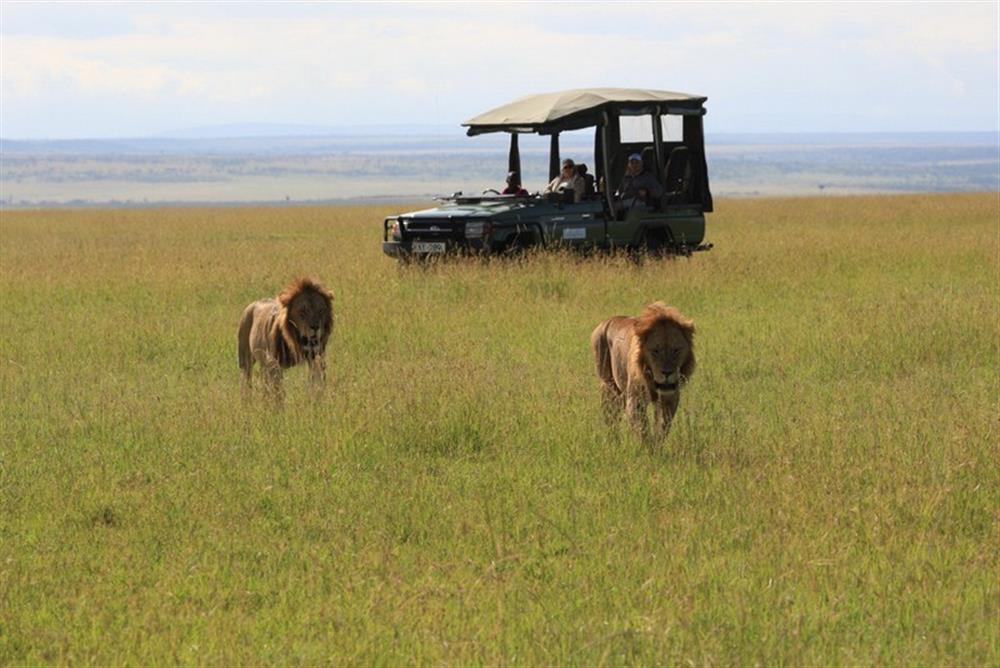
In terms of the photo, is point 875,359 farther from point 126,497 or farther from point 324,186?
point 324,186

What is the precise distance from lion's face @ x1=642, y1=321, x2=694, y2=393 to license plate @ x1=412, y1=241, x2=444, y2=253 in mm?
10409

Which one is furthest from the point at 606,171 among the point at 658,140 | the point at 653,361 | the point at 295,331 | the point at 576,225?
the point at 653,361

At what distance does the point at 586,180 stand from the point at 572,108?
1.00 meters

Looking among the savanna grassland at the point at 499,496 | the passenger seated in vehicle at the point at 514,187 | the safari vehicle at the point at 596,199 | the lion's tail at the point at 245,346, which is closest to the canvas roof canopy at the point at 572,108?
the safari vehicle at the point at 596,199

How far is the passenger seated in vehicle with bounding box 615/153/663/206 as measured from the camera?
1866cm

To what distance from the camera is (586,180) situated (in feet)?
61.6

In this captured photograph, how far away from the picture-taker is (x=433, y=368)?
10445 mm

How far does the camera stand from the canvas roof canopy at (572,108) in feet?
59.7

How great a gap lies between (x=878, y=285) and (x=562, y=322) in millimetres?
4969

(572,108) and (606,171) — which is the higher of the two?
(572,108)

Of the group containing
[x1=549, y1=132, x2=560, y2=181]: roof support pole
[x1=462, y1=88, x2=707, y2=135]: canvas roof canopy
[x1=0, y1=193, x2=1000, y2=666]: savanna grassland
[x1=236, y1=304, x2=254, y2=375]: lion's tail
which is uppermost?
[x1=462, y1=88, x2=707, y2=135]: canvas roof canopy

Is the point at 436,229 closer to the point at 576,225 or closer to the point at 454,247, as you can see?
the point at 454,247

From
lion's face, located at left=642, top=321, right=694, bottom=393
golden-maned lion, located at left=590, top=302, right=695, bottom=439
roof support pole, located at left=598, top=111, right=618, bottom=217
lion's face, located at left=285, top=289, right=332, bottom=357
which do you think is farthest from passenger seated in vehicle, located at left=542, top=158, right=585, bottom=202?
lion's face, located at left=642, top=321, right=694, bottom=393

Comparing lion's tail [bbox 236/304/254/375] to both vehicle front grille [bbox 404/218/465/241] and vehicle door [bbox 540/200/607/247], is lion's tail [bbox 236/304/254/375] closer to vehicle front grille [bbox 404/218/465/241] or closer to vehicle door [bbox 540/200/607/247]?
vehicle front grille [bbox 404/218/465/241]
